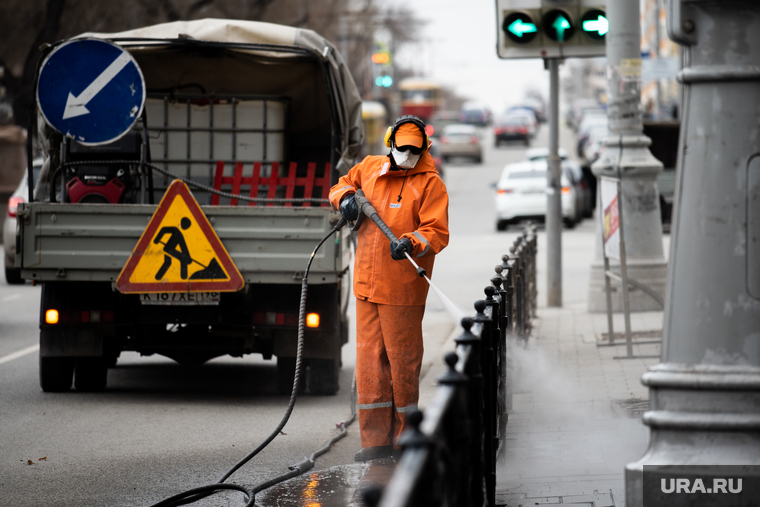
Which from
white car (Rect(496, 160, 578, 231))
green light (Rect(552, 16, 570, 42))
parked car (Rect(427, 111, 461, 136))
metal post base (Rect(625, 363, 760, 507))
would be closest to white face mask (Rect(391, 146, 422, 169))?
metal post base (Rect(625, 363, 760, 507))

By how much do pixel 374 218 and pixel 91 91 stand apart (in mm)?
3014

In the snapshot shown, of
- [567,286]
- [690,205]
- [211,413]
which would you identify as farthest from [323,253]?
[567,286]

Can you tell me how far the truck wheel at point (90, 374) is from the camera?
8.07m

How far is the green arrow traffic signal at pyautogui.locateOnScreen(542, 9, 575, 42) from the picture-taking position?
1145 cm

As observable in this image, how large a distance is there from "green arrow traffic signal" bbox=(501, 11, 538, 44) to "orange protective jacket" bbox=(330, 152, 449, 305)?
19.9 ft

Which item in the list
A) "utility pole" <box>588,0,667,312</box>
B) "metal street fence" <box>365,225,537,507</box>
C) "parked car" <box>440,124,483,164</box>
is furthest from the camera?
A: "parked car" <box>440,124,483,164</box>

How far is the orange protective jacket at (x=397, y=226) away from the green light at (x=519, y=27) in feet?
20.0

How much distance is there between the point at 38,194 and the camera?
8648 millimetres

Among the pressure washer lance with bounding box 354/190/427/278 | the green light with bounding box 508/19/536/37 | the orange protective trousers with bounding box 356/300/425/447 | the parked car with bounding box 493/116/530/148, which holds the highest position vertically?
the parked car with bounding box 493/116/530/148

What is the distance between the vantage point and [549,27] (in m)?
11.5

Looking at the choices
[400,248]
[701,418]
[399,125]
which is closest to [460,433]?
[701,418]

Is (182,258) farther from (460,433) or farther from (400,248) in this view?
(460,433)

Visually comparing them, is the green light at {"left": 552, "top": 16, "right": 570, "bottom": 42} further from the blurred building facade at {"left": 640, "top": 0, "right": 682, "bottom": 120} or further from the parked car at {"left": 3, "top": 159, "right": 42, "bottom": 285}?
the parked car at {"left": 3, "top": 159, "right": 42, "bottom": 285}

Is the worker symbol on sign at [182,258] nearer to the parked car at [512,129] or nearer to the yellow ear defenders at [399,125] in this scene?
the yellow ear defenders at [399,125]
